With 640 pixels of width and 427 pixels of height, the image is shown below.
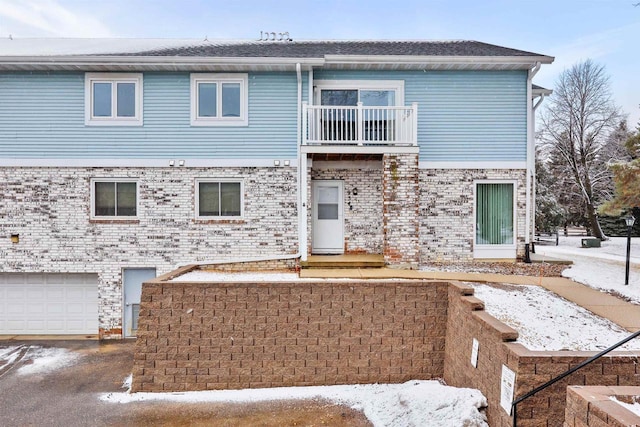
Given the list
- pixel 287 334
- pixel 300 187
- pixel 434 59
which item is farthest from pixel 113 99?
pixel 434 59

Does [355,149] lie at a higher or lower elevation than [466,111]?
lower

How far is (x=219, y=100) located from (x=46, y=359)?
6.82 meters

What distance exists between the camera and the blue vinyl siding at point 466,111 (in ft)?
30.7

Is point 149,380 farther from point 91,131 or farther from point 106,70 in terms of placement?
point 106,70

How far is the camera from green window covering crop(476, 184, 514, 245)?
942 centimetres

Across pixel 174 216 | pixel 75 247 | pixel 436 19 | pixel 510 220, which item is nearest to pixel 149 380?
pixel 174 216

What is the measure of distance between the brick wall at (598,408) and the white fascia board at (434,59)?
787 centimetres

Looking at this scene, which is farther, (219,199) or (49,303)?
(49,303)

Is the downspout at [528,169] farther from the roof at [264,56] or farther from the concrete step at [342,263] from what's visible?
the concrete step at [342,263]

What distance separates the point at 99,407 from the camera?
18.4ft

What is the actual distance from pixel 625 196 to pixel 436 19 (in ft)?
39.4

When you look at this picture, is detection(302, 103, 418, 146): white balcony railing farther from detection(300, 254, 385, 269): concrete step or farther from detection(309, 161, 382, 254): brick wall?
detection(300, 254, 385, 269): concrete step

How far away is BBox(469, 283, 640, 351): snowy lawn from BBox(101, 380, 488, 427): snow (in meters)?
1.08

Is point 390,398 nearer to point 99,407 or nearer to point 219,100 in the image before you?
point 99,407
